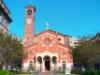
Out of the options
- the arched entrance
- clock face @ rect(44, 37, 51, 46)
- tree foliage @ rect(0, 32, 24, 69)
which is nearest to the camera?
tree foliage @ rect(0, 32, 24, 69)

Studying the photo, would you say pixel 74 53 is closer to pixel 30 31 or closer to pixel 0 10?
pixel 0 10

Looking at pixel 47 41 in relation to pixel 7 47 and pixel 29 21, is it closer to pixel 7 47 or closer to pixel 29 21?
pixel 29 21

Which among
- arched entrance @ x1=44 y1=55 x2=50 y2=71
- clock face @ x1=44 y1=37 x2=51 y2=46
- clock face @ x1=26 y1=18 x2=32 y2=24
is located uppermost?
clock face @ x1=26 y1=18 x2=32 y2=24

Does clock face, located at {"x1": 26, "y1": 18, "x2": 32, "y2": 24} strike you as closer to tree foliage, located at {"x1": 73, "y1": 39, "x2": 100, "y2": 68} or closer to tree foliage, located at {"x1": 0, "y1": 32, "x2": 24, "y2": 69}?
tree foliage, located at {"x1": 73, "y1": 39, "x2": 100, "y2": 68}

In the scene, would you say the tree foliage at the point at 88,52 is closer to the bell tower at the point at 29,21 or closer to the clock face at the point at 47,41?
the clock face at the point at 47,41

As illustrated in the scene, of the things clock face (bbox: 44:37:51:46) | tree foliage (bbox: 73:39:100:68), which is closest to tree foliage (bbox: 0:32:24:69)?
tree foliage (bbox: 73:39:100:68)

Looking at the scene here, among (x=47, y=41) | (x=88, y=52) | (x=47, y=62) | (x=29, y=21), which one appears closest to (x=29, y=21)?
(x=29, y=21)

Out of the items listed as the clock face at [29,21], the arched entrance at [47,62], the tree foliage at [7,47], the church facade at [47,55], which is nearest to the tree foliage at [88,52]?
the tree foliage at [7,47]

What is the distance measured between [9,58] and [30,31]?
39231mm

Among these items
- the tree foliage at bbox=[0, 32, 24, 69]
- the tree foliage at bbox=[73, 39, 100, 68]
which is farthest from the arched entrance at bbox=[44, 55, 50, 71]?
the tree foliage at bbox=[0, 32, 24, 69]

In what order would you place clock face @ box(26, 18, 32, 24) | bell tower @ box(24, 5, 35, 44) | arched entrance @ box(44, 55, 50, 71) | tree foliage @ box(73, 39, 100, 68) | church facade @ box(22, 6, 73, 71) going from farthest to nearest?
clock face @ box(26, 18, 32, 24) < bell tower @ box(24, 5, 35, 44) < arched entrance @ box(44, 55, 50, 71) < church facade @ box(22, 6, 73, 71) < tree foliage @ box(73, 39, 100, 68)

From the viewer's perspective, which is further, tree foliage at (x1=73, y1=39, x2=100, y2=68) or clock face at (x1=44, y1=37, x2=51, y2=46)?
clock face at (x1=44, y1=37, x2=51, y2=46)

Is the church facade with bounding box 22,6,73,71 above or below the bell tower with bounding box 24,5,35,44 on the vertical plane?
below

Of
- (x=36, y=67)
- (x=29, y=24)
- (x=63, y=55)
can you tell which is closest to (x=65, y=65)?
(x=63, y=55)
